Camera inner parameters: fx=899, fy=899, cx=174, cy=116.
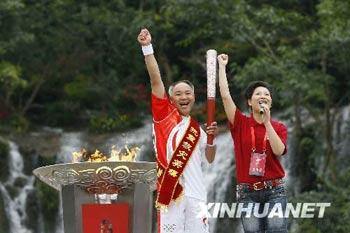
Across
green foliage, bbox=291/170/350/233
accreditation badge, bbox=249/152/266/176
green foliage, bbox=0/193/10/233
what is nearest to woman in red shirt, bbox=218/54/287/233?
accreditation badge, bbox=249/152/266/176

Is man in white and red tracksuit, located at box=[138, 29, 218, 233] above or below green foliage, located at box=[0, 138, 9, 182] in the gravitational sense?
above

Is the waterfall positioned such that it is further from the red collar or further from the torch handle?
the red collar

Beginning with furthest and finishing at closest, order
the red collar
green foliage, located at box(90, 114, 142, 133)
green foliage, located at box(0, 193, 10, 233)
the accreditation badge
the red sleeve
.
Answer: green foliage, located at box(90, 114, 142, 133)
green foliage, located at box(0, 193, 10, 233)
the red sleeve
the red collar
the accreditation badge

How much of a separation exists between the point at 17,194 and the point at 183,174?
9708mm

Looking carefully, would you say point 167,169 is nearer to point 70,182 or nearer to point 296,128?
point 70,182

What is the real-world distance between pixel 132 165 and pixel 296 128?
27.7 ft

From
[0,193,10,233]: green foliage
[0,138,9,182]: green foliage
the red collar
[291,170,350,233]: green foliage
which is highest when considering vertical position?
the red collar

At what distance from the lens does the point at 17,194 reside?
49.3 feet

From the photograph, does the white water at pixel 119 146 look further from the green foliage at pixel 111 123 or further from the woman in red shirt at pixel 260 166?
the woman in red shirt at pixel 260 166

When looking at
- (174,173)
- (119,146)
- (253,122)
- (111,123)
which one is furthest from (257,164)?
(111,123)

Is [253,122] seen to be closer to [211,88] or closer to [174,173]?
[211,88]

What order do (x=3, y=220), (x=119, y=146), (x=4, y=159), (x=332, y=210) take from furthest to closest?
(x=119, y=146) → (x=4, y=159) → (x=3, y=220) → (x=332, y=210)

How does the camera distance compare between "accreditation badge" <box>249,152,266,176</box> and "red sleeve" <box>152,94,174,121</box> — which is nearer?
"accreditation badge" <box>249,152,266,176</box>

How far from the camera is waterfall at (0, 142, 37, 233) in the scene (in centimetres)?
1470
